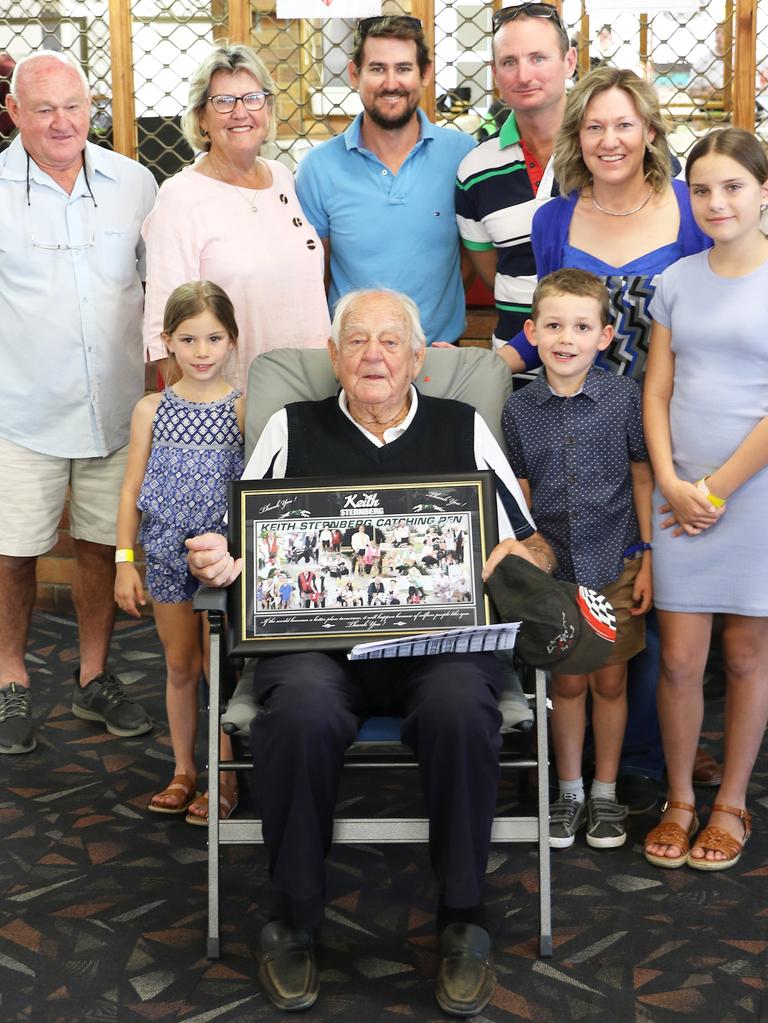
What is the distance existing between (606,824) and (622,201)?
149 centimetres

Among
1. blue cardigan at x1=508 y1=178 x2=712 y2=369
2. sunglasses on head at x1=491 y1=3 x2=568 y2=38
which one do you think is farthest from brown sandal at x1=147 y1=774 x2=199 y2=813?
sunglasses on head at x1=491 y1=3 x2=568 y2=38

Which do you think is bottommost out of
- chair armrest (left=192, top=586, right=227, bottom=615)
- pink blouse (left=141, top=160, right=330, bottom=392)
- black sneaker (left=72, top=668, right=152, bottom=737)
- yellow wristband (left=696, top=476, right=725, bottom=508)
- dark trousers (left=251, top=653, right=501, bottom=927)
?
black sneaker (left=72, top=668, right=152, bottom=737)

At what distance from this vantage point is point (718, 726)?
3.66 m

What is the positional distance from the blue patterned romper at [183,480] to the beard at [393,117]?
951 mm

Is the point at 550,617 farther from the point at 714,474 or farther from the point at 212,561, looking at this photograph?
the point at 212,561

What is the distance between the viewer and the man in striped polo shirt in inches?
→ 126

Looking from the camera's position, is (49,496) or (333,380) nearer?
(333,380)

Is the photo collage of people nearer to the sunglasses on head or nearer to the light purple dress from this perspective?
the light purple dress

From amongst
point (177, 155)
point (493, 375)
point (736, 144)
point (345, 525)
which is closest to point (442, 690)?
point (345, 525)

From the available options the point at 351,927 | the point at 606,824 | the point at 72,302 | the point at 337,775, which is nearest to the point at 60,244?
the point at 72,302

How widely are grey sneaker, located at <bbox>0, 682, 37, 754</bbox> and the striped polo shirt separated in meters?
1.76

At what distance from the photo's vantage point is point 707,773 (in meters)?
3.22

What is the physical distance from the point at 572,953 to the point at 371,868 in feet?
1.89

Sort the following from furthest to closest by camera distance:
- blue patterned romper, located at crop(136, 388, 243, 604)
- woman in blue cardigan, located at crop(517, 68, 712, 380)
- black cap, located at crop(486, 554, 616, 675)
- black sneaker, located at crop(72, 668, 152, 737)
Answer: black sneaker, located at crop(72, 668, 152, 737)
blue patterned romper, located at crop(136, 388, 243, 604)
woman in blue cardigan, located at crop(517, 68, 712, 380)
black cap, located at crop(486, 554, 616, 675)
